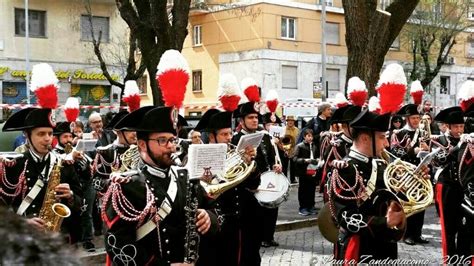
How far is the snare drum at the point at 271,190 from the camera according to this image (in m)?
8.67

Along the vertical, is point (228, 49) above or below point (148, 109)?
above

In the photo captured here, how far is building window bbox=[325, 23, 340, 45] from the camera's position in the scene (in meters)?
38.8

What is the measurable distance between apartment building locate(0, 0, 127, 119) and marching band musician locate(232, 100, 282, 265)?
22.5 m

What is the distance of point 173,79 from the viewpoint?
16.0 feet

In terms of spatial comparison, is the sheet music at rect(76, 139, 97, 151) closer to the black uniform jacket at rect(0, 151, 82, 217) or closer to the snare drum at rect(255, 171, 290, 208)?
the snare drum at rect(255, 171, 290, 208)

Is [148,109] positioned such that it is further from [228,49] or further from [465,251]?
[228,49]

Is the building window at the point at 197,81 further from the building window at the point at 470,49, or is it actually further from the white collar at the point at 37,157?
the white collar at the point at 37,157

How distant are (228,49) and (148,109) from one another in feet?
109

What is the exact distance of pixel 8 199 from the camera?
596cm

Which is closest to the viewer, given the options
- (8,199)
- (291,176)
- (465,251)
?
(8,199)

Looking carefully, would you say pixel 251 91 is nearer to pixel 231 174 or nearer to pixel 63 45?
pixel 231 174

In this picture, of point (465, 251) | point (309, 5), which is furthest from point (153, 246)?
point (309, 5)

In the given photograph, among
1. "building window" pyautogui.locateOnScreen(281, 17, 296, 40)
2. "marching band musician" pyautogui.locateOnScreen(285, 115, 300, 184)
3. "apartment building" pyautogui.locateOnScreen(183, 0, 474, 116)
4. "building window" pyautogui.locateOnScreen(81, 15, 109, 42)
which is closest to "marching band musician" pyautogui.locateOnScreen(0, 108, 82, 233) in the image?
"marching band musician" pyautogui.locateOnScreen(285, 115, 300, 184)

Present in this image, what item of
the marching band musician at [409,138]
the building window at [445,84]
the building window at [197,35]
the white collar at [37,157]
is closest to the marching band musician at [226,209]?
the white collar at [37,157]
